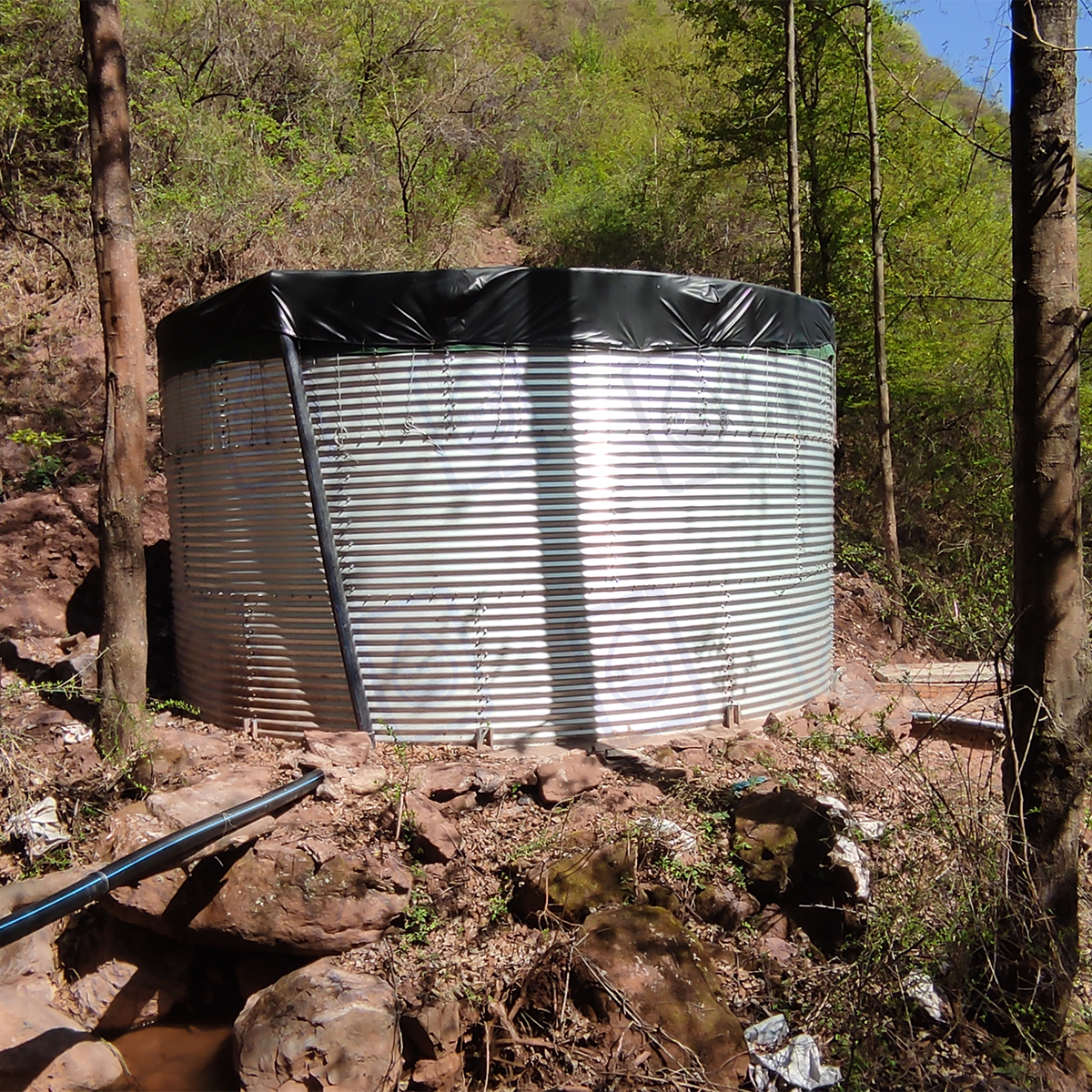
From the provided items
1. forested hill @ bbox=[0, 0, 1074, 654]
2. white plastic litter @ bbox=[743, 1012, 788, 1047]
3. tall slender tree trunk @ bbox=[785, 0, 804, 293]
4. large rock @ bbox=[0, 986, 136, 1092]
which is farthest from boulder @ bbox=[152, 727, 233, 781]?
tall slender tree trunk @ bbox=[785, 0, 804, 293]

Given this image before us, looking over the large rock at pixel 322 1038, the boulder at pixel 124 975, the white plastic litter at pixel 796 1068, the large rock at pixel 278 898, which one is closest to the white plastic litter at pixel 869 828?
the white plastic litter at pixel 796 1068

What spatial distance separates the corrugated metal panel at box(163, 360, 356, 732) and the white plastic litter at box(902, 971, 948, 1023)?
369 cm

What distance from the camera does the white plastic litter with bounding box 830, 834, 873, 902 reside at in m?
4.65

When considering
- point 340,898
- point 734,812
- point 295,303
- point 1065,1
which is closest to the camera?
point 1065,1

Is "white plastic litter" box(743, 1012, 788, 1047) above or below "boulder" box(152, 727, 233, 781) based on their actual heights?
below

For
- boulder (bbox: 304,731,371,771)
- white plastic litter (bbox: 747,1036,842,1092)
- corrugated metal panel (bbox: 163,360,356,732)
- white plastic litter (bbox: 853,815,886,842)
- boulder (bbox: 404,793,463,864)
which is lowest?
white plastic litter (bbox: 747,1036,842,1092)

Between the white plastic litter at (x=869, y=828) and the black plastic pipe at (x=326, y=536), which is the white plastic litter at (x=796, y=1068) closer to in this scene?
the white plastic litter at (x=869, y=828)

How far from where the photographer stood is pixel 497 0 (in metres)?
39.2

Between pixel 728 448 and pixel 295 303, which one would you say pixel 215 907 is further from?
pixel 728 448

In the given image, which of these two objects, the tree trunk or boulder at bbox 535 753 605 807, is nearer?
boulder at bbox 535 753 605 807

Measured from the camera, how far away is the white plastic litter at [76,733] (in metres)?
6.31

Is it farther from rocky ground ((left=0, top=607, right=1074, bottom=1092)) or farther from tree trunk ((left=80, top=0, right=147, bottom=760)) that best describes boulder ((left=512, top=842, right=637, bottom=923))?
tree trunk ((left=80, top=0, right=147, bottom=760))

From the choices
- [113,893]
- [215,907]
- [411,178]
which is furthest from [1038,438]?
[411,178]

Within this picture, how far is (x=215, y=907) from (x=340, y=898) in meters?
0.64
